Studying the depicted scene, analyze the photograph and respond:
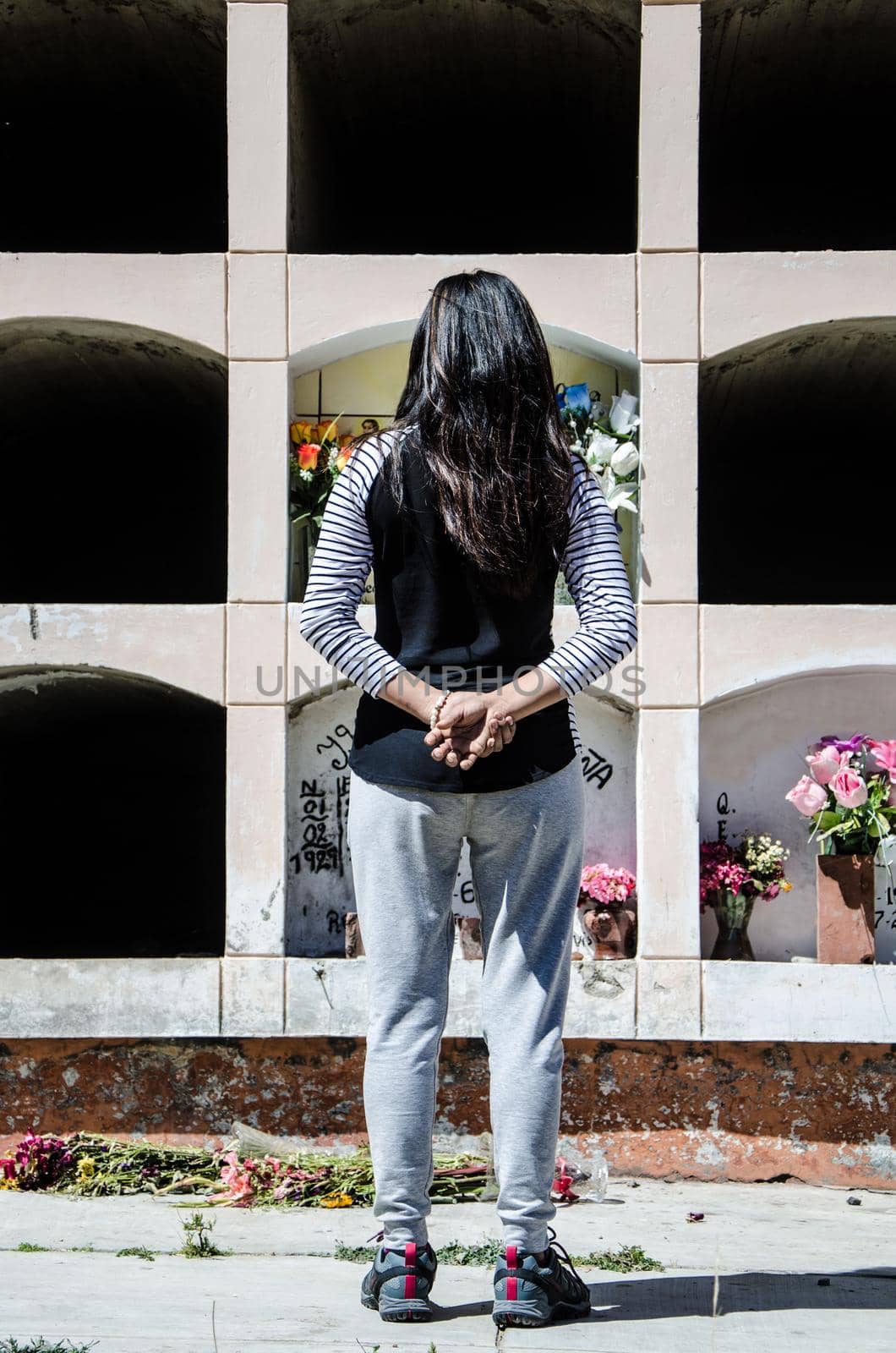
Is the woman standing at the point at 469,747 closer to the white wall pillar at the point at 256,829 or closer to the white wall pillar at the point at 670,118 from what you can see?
the white wall pillar at the point at 256,829

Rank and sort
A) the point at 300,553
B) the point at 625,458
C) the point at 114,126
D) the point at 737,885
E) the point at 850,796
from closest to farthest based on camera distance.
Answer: the point at 850,796 → the point at 737,885 → the point at 625,458 → the point at 300,553 → the point at 114,126

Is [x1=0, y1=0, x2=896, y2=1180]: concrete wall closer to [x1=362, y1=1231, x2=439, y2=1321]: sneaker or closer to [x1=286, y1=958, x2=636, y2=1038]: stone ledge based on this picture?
[x1=286, y1=958, x2=636, y2=1038]: stone ledge

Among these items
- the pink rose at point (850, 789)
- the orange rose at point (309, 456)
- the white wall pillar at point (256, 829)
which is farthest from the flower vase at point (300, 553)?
the pink rose at point (850, 789)

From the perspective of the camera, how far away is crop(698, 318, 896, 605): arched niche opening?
5.84 meters

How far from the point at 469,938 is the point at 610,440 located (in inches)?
67.3

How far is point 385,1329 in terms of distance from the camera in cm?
236

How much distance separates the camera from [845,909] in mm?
4414

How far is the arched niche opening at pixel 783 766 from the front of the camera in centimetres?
467

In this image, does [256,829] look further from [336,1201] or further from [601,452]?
[601,452]

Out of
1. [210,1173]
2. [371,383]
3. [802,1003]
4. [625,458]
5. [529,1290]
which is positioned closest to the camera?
[529,1290]

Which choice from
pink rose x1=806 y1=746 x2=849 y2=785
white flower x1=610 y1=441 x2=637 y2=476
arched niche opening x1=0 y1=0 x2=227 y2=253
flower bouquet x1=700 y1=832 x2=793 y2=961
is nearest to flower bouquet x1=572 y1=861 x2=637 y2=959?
flower bouquet x1=700 y1=832 x2=793 y2=961

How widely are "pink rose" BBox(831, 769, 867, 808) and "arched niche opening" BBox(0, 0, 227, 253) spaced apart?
3357 mm

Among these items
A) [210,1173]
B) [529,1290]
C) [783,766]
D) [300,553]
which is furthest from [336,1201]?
[300,553]

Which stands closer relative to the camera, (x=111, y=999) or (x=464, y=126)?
(x=111, y=999)
